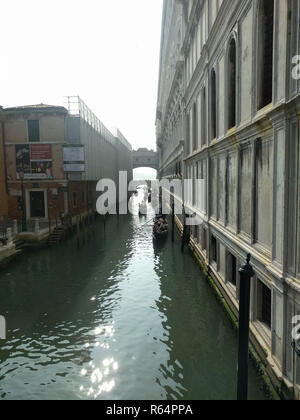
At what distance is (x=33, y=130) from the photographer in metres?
24.6

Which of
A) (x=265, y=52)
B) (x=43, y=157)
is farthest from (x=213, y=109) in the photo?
(x=43, y=157)

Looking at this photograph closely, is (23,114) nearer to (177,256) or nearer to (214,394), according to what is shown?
(177,256)

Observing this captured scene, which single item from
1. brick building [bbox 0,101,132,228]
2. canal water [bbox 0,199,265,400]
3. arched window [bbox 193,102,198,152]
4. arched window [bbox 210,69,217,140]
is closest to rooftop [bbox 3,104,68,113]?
brick building [bbox 0,101,132,228]

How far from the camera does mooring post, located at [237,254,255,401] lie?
446 centimetres

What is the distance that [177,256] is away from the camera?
18031 mm

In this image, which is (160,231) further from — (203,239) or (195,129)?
(195,129)

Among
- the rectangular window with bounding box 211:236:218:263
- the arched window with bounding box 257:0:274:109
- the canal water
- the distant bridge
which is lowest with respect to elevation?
the canal water

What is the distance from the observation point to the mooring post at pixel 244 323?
4461 mm

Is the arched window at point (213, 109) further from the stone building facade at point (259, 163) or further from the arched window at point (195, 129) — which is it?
the arched window at point (195, 129)

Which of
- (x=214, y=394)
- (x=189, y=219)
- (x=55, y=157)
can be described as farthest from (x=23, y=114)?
(x=214, y=394)

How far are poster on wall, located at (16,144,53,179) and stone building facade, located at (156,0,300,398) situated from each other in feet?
51.8

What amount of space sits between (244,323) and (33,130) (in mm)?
24010

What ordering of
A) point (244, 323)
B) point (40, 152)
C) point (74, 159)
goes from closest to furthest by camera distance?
point (244, 323) → point (74, 159) → point (40, 152)

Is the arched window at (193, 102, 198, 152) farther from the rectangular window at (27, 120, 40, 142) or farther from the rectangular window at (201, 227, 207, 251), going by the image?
the rectangular window at (27, 120, 40, 142)
